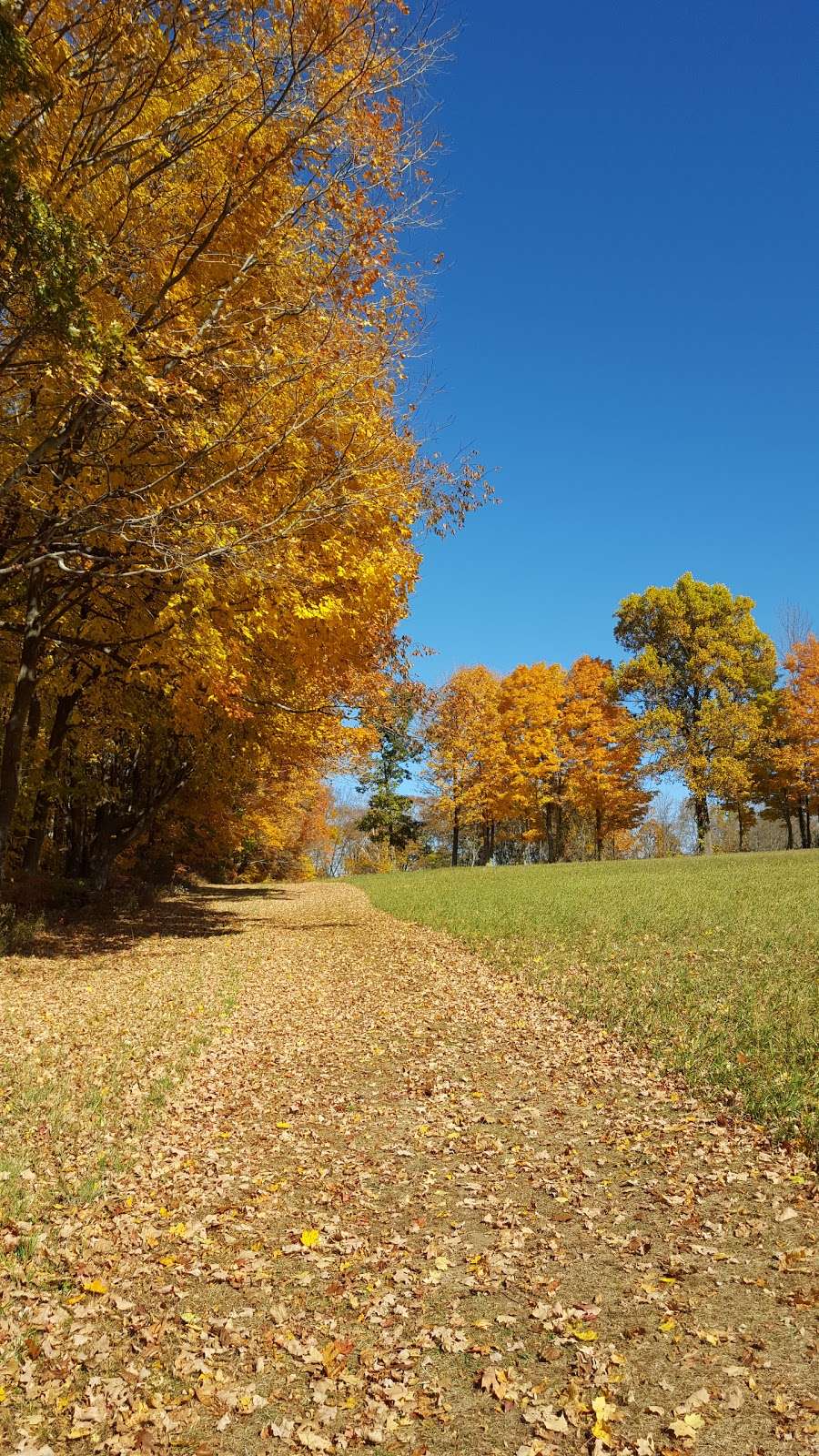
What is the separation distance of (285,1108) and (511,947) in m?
6.63

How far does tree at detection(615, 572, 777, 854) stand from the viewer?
3675cm

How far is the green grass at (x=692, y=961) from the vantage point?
656cm

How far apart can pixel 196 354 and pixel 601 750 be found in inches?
1393

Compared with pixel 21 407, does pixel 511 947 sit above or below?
below

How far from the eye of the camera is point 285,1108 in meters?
6.56

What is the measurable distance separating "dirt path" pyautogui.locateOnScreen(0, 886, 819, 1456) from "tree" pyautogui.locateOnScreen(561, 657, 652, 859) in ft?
110

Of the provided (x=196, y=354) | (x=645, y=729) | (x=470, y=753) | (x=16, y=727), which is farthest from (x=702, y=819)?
(x=196, y=354)

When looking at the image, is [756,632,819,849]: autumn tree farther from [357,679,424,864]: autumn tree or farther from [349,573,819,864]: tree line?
[357,679,424,864]: autumn tree

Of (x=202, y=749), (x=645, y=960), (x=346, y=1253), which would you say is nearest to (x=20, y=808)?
(x=202, y=749)

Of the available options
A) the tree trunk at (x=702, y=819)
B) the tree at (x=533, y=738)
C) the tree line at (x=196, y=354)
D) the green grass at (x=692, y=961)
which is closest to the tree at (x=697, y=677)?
the tree trunk at (x=702, y=819)

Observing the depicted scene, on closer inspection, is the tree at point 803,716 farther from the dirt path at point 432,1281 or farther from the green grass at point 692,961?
the dirt path at point 432,1281

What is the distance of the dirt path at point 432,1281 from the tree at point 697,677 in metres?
32.1

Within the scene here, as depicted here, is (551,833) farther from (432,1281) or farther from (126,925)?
(432,1281)

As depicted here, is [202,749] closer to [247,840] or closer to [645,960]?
[645,960]
